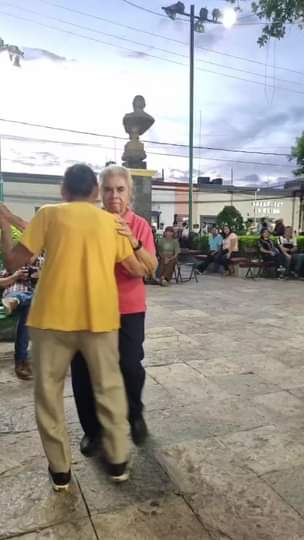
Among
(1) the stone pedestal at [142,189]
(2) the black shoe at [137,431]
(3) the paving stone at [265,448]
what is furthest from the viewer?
(1) the stone pedestal at [142,189]

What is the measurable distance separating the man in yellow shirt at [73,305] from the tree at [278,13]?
7.92ft

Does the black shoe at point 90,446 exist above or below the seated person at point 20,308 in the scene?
below

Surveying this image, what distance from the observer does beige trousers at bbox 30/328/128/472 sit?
181cm

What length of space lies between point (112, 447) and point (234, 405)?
126 cm

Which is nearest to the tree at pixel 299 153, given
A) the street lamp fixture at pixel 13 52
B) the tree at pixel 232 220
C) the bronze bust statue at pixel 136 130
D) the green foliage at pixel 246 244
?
the tree at pixel 232 220

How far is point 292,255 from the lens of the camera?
417 inches

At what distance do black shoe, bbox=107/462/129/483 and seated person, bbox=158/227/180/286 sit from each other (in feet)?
22.3

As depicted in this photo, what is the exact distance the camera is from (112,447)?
6.38 feet

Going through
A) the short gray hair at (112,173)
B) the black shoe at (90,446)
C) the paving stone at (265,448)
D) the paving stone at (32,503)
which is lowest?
the paving stone at (265,448)

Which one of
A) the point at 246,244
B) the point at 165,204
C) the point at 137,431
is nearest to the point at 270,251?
the point at 246,244

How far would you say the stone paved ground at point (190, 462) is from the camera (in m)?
1.75

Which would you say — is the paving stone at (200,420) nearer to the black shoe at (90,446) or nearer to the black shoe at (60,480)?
the black shoe at (90,446)

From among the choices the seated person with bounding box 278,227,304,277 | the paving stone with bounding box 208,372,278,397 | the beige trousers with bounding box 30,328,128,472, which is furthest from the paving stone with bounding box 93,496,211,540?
the seated person with bounding box 278,227,304,277

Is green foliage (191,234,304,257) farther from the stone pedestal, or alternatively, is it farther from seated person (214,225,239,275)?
the stone pedestal
